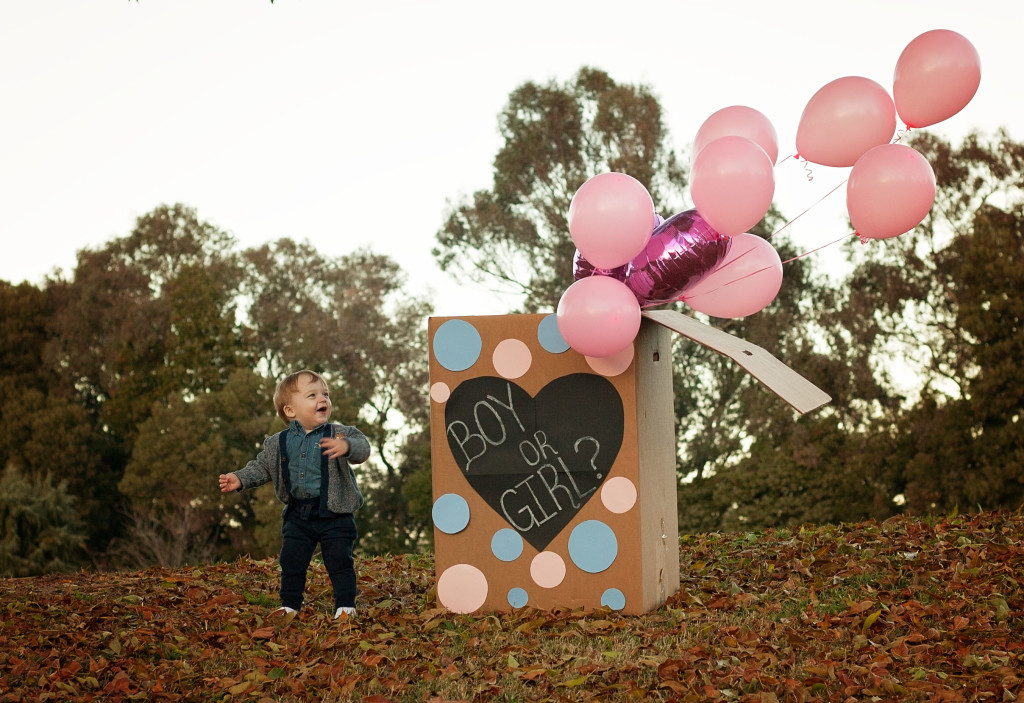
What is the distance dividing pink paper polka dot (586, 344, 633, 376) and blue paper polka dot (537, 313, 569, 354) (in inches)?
5.7

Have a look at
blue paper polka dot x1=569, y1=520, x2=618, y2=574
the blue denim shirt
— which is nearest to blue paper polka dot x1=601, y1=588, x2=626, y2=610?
blue paper polka dot x1=569, y1=520, x2=618, y2=574

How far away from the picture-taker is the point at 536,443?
4.36 m

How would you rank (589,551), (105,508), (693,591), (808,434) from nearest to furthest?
(589,551)
(693,591)
(808,434)
(105,508)

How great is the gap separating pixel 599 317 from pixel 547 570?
1.22 metres

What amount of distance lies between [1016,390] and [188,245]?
19399 mm

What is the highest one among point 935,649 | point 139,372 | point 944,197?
point 944,197

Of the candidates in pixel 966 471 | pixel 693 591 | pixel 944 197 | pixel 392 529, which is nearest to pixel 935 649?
pixel 693 591

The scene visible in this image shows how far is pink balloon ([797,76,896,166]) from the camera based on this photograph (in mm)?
3908

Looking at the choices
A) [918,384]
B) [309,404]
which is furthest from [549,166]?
[309,404]

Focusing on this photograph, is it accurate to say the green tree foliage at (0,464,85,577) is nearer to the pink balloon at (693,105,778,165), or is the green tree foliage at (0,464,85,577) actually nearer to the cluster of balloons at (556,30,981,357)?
the cluster of balloons at (556,30,981,357)

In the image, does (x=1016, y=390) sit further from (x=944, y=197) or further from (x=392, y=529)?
(x=392, y=529)

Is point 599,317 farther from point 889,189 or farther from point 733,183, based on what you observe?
point 889,189

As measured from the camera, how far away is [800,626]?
3803 mm

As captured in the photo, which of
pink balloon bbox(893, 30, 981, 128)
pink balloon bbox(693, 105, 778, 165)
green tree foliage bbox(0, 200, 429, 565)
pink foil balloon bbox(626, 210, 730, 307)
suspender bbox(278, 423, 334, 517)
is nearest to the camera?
pink balloon bbox(893, 30, 981, 128)
